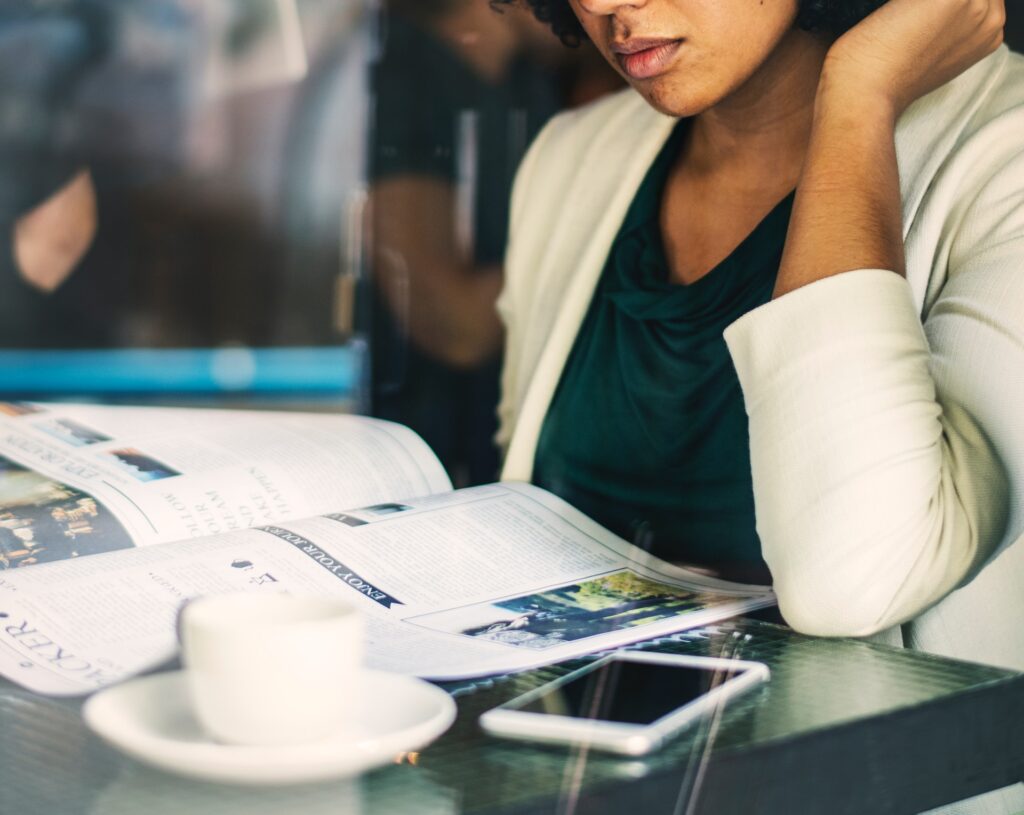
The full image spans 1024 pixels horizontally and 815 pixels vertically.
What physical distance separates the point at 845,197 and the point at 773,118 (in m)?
0.28

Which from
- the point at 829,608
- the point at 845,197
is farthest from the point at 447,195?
the point at 829,608

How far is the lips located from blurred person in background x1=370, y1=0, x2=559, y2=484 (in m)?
0.60

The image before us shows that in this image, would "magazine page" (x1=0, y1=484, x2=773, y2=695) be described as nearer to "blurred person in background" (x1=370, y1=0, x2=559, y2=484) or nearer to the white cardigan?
the white cardigan

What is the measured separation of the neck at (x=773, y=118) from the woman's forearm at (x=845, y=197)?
0.18 metres

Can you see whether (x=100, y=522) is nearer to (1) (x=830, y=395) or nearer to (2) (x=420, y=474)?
(2) (x=420, y=474)

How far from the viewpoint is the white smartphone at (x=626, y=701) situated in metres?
0.35

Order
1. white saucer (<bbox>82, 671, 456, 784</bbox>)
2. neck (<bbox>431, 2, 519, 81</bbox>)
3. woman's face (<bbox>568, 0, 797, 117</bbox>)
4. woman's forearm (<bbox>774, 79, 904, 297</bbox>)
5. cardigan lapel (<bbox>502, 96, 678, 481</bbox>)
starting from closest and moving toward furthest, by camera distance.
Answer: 1. white saucer (<bbox>82, 671, 456, 784</bbox>)
2. woman's forearm (<bbox>774, 79, 904, 297</bbox>)
3. woman's face (<bbox>568, 0, 797, 117</bbox>)
4. cardigan lapel (<bbox>502, 96, 678, 481</bbox>)
5. neck (<bbox>431, 2, 519, 81</bbox>)

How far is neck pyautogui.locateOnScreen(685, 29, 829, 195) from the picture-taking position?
2.71 ft

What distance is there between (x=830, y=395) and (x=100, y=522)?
13.8 inches

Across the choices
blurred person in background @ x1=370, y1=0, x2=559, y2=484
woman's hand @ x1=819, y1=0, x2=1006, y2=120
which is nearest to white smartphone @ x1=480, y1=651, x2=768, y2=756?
woman's hand @ x1=819, y1=0, x2=1006, y2=120

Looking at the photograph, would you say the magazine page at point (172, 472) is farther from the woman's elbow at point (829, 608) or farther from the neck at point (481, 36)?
the neck at point (481, 36)

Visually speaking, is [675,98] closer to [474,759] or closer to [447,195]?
[474,759]

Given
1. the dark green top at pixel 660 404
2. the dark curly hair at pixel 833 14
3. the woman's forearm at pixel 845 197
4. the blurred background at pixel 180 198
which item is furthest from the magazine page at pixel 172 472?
the blurred background at pixel 180 198

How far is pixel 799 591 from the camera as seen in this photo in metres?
0.52
